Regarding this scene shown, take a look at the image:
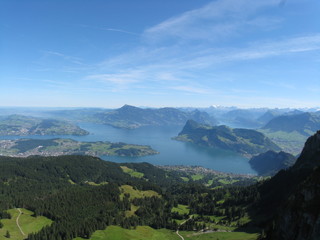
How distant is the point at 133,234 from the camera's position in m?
116

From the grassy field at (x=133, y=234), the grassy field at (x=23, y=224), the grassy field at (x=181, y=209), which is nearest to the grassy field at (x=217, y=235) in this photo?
the grassy field at (x=133, y=234)

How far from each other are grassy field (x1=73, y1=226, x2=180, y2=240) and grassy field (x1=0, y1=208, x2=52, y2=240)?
30.6m

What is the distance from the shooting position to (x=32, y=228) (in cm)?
11681

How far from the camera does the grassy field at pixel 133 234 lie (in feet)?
361

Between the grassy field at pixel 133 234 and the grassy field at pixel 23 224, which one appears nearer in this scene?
the grassy field at pixel 23 224

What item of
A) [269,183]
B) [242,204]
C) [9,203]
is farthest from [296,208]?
[9,203]

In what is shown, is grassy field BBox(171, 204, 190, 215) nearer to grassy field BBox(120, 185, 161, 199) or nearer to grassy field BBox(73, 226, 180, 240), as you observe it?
grassy field BBox(120, 185, 161, 199)

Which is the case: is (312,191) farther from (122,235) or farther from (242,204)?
(242,204)

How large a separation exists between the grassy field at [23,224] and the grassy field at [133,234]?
30559mm

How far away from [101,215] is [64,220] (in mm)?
18895

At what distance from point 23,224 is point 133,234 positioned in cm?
5425

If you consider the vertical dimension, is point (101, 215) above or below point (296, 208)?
below

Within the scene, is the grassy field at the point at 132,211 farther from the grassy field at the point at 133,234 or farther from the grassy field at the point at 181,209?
the grassy field at the point at 181,209

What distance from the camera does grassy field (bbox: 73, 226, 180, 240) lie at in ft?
361
